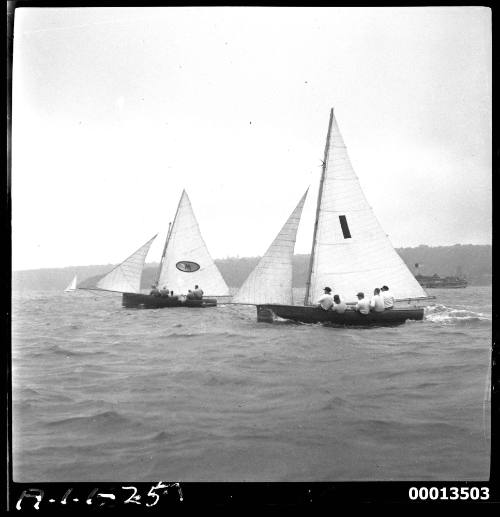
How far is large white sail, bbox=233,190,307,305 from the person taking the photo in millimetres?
11508

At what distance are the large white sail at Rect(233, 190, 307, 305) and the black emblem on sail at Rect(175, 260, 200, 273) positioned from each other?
579 centimetres

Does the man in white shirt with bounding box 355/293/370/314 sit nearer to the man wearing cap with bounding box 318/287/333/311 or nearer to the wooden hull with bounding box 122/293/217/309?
the man wearing cap with bounding box 318/287/333/311

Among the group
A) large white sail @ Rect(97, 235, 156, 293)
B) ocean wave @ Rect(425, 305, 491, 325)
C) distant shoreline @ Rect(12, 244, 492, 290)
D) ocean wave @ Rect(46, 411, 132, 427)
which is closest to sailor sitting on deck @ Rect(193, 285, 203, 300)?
large white sail @ Rect(97, 235, 156, 293)

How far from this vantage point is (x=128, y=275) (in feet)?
54.6

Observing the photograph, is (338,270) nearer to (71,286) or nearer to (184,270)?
(71,286)

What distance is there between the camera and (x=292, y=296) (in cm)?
1314

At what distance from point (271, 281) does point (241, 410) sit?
6.75 metres

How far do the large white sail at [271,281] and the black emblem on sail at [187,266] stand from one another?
19.0 ft

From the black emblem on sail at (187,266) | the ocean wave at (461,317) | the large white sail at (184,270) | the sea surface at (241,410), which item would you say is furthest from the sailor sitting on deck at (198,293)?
the sea surface at (241,410)

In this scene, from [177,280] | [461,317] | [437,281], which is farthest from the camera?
[177,280]

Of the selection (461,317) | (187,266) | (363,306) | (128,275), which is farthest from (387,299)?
(187,266)

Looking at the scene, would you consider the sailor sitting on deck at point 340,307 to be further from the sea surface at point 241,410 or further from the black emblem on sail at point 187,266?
the black emblem on sail at point 187,266

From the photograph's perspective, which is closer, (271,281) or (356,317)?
(356,317)

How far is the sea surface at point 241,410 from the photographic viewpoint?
587 cm
